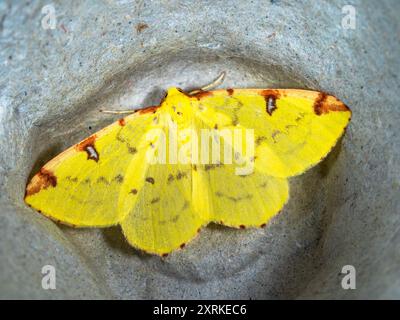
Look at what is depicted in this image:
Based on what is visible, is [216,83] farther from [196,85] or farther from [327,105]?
[327,105]

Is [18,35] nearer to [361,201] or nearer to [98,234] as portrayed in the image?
[98,234]

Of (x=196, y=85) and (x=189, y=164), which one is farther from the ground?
(x=196, y=85)

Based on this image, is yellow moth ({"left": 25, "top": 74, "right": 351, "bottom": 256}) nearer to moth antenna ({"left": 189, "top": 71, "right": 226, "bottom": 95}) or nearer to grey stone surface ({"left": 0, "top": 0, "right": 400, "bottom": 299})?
grey stone surface ({"left": 0, "top": 0, "right": 400, "bottom": 299})

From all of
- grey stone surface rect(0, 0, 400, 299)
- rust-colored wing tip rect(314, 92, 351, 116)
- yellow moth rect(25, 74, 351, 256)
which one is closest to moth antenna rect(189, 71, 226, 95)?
grey stone surface rect(0, 0, 400, 299)

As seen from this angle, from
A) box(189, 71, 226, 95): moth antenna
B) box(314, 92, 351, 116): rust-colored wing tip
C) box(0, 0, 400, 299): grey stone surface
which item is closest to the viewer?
box(0, 0, 400, 299): grey stone surface

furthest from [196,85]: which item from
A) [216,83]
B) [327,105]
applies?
[327,105]
